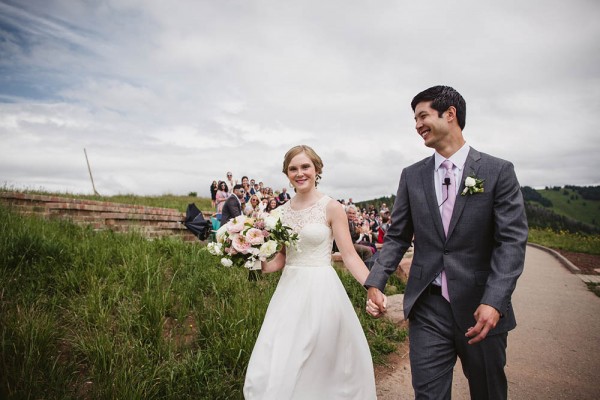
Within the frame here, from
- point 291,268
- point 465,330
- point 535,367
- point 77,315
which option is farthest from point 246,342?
point 535,367

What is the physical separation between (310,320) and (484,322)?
1.39 metres

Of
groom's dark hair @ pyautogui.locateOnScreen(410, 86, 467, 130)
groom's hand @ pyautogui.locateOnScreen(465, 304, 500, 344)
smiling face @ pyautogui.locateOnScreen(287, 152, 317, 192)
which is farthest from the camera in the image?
smiling face @ pyautogui.locateOnScreen(287, 152, 317, 192)

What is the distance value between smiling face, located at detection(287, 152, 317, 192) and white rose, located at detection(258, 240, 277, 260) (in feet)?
2.49

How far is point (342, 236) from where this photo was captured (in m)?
3.32

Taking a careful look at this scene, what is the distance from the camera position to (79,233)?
19.9 feet

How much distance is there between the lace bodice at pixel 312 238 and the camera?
129 inches

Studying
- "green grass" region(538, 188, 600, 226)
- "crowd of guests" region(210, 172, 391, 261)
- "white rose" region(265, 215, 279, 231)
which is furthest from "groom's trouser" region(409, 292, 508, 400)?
"green grass" region(538, 188, 600, 226)

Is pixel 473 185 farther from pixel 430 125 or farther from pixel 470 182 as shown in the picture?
pixel 430 125

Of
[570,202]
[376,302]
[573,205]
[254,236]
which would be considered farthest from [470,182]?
[570,202]

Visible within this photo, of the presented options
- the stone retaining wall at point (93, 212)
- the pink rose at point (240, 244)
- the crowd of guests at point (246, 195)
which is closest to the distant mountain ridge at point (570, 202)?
the crowd of guests at point (246, 195)

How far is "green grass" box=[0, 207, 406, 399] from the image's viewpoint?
9.85 feet

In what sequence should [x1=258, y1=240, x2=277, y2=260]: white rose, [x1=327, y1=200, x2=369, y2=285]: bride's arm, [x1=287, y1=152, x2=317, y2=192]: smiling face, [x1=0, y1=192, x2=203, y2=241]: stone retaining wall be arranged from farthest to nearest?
[x1=0, y1=192, x2=203, y2=241]: stone retaining wall
[x1=287, y1=152, x2=317, y2=192]: smiling face
[x1=327, y1=200, x2=369, y2=285]: bride's arm
[x1=258, y1=240, x2=277, y2=260]: white rose

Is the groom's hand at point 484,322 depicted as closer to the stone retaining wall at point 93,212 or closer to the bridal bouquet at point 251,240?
the bridal bouquet at point 251,240

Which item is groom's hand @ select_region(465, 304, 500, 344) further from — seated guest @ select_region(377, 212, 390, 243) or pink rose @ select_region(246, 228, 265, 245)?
seated guest @ select_region(377, 212, 390, 243)
